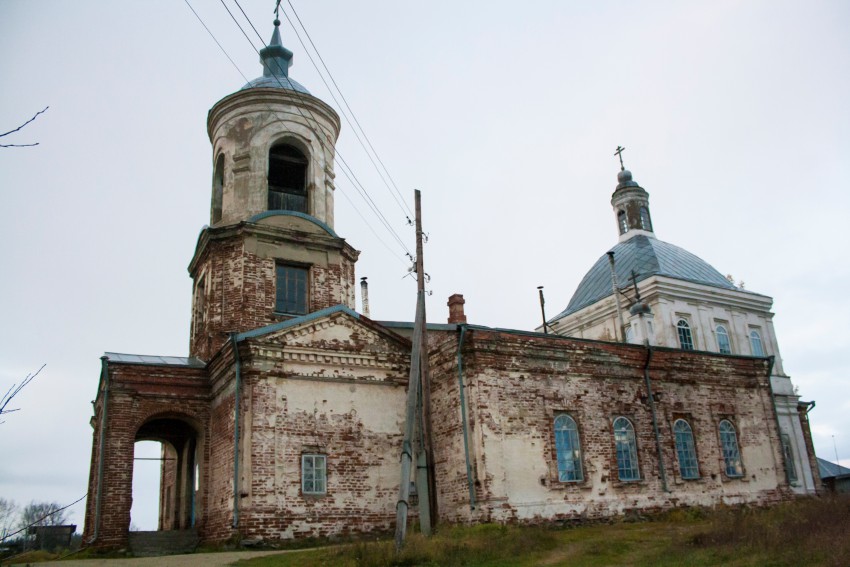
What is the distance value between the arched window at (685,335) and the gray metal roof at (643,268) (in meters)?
1.67

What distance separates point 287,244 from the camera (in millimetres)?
19859

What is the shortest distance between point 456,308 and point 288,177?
20.7 ft

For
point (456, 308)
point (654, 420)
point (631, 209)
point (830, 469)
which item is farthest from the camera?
point (830, 469)

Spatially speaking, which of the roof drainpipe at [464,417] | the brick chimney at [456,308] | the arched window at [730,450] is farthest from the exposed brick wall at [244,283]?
the arched window at [730,450]

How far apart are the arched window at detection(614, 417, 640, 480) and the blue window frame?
8534mm

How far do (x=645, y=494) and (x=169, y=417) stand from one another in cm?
1154

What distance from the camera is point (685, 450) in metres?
19.0

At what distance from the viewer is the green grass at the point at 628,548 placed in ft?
33.2

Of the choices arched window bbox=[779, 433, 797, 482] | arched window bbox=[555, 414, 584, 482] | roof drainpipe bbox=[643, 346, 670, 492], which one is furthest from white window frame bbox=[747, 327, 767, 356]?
arched window bbox=[555, 414, 584, 482]

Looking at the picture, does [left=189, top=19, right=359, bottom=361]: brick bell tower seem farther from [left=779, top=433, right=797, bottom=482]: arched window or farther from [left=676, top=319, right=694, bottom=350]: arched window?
[left=779, top=433, right=797, bottom=482]: arched window

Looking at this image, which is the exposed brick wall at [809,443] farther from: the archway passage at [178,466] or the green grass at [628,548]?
the archway passage at [178,466]

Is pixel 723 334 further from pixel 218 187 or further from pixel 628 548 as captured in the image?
pixel 218 187

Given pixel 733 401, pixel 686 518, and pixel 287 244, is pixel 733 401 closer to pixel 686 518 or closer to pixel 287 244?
pixel 686 518

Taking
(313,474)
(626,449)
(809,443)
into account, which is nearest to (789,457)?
(809,443)
